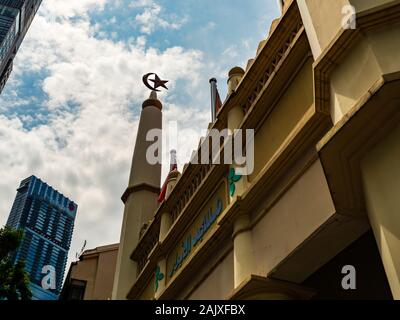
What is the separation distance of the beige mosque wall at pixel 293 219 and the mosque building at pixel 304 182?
20mm

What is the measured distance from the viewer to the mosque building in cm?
442

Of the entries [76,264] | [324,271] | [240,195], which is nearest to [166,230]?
[240,195]

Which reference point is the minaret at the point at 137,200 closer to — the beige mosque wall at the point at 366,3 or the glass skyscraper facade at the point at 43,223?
the beige mosque wall at the point at 366,3

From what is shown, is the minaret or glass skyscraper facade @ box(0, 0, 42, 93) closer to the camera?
the minaret

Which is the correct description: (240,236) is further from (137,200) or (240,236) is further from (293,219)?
(137,200)

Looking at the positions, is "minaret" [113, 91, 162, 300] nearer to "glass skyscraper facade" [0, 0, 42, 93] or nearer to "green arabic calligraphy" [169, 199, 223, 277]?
"green arabic calligraphy" [169, 199, 223, 277]

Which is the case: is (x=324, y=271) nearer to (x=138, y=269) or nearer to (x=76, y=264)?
(x=138, y=269)

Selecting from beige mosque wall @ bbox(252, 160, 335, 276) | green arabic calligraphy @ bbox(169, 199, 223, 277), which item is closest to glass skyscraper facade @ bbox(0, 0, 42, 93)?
green arabic calligraphy @ bbox(169, 199, 223, 277)

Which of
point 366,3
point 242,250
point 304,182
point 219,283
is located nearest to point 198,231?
point 219,283

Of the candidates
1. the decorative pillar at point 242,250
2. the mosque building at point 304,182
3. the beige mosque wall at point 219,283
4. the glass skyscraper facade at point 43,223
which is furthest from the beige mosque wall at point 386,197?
the glass skyscraper facade at point 43,223

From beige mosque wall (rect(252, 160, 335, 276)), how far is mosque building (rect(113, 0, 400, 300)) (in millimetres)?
20

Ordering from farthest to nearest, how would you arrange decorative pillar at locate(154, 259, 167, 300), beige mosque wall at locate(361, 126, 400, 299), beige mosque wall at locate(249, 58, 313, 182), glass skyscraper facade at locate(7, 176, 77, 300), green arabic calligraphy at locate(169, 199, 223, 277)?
glass skyscraper facade at locate(7, 176, 77, 300) → decorative pillar at locate(154, 259, 167, 300) → green arabic calligraphy at locate(169, 199, 223, 277) → beige mosque wall at locate(249, 58, 313, 182) → beige mosque wall at locate(361, 126, 400, 299)

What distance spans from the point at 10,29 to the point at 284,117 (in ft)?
306

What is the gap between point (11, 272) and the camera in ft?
48.7
